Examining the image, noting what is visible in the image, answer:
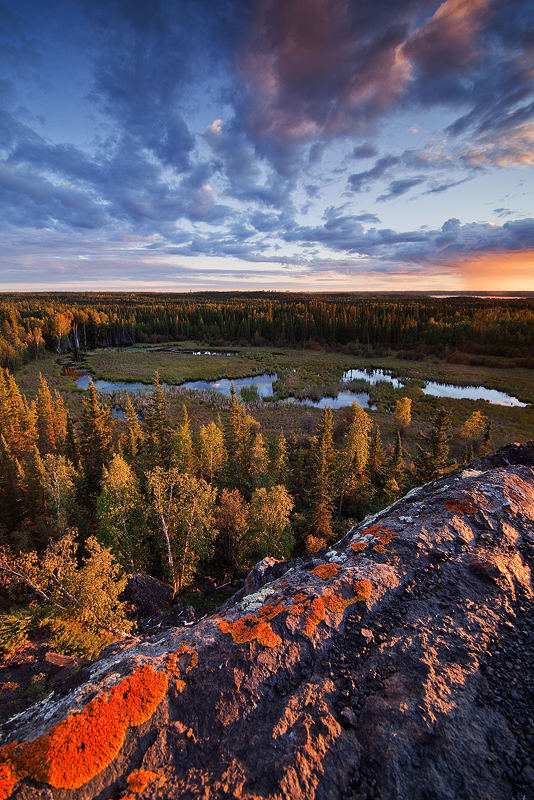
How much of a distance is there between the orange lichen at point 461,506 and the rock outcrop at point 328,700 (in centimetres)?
80

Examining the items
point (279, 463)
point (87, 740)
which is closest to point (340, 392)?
point (279, 463)

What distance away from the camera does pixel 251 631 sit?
209 inches

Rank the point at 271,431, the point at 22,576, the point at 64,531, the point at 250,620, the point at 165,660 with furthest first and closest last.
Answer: the point at 271,431 → the point at 64,531 → the point at 22,576 → the point at 250,620 → the point at 165,660

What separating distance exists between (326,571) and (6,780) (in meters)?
5.38

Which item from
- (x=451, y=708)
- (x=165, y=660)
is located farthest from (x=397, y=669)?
(x=165, y=660)

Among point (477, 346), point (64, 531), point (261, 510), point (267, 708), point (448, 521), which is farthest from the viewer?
point (477, 346)

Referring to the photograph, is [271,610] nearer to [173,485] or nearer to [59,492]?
[173,485]

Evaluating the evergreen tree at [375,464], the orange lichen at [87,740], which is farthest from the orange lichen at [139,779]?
the evergreen tree at [375,464]

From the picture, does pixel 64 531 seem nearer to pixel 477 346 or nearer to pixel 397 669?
pixel 397 669

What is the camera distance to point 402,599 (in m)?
5.77

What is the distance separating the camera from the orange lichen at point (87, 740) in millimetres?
3656

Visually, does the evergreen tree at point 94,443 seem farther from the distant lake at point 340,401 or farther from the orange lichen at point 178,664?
the distant lake at point 340,401

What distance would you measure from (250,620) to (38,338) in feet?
397

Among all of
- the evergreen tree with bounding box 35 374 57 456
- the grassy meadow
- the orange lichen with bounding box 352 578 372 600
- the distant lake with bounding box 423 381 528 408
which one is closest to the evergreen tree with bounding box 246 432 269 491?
the grassy meadow
